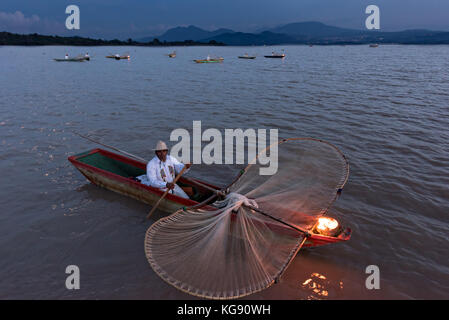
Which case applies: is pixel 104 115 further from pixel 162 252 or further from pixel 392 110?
pixel 392 110

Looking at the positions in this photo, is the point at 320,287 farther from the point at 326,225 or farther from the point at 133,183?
the point at 133,183

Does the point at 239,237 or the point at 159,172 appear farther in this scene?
the point at 159,172

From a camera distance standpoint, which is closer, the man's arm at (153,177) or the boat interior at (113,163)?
the man's arm at (153,177)

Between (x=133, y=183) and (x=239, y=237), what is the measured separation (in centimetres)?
321

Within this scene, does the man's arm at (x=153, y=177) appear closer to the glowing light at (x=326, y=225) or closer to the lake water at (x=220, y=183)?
the lake water at (x=220, y=183)

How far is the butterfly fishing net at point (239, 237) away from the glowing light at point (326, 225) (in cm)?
14

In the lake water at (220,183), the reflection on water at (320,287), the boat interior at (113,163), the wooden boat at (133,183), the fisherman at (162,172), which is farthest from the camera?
the boat interior at (113,163)

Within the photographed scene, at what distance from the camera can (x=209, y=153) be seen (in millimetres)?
9797

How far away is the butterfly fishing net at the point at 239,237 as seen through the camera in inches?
134

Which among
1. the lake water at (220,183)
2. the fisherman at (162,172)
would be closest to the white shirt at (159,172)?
the fisherman at (162,172)

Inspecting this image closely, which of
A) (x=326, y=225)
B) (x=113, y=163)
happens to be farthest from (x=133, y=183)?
(x=326, y=225)

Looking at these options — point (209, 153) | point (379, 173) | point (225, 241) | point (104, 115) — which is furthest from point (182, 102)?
point (225, 241)

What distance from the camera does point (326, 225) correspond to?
15.0ft
